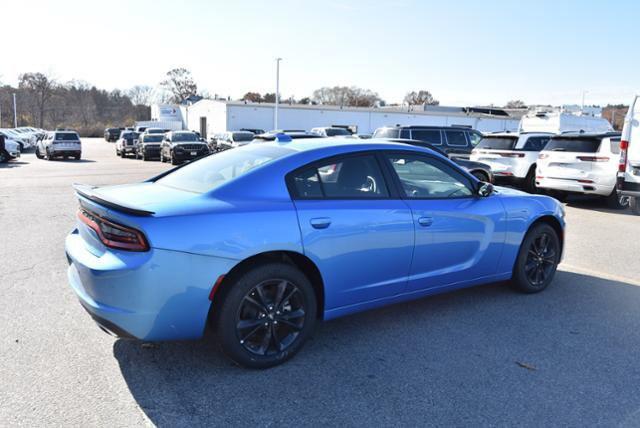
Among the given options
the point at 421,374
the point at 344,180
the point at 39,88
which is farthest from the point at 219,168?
the point at 39,88

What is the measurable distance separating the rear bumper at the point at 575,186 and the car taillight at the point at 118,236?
1071 cm

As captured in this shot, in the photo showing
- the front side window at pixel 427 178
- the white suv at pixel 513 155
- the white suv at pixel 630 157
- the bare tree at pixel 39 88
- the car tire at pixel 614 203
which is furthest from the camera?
the bare tree at pixel 39 88

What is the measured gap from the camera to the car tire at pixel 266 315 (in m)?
3.33

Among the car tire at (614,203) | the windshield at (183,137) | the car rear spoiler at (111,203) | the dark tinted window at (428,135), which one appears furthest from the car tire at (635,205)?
the windshield at (183,137)

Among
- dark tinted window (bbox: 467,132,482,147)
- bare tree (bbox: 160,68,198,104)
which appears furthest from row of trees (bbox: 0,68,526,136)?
dark tinted window (bbox: 467,132,482,147)

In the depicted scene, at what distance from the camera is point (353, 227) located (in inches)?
148

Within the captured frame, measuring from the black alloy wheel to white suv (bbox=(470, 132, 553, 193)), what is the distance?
11.0 metres

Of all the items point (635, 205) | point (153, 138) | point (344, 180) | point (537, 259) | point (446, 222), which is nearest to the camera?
point (344, 180)

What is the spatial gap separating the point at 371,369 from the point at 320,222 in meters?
1.11

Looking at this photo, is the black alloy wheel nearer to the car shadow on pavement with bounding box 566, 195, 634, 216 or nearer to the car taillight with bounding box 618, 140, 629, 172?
the car taillight with bounding box 618, 140, 629, 172

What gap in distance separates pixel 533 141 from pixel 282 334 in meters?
11.8

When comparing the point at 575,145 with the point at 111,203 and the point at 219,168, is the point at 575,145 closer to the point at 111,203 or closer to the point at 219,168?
the point at 219,168

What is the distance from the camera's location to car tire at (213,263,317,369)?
3328 mm

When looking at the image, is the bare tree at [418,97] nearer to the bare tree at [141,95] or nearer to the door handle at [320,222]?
the bare tree at [141,95]
